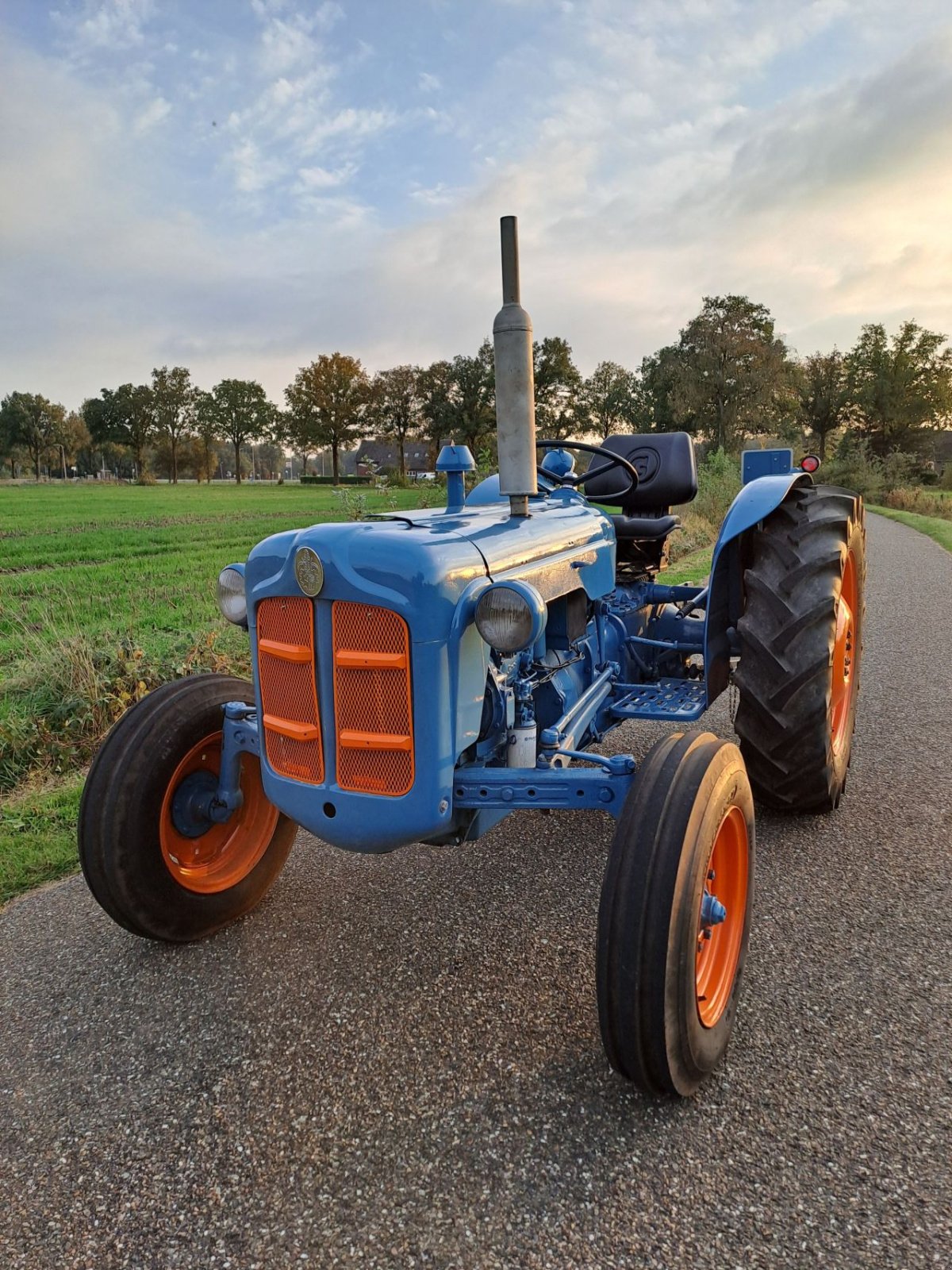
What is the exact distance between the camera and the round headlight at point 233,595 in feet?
8.18

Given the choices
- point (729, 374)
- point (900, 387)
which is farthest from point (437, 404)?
point (900, 387)

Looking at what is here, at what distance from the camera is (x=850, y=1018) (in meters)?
2.13

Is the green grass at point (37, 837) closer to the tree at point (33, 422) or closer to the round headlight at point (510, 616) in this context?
the round headlight at point (510, 616)

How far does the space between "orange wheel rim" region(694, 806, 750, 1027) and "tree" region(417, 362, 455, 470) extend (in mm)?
41297

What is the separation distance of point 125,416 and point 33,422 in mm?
9103

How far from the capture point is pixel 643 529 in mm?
4254

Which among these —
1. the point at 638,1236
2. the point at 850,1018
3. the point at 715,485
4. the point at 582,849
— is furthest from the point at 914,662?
the point at 715,485

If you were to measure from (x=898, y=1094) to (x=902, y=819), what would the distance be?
5.44 feet

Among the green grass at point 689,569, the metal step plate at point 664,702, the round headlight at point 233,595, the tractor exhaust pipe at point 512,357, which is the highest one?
the tractor exhaust pipe at point 512,357

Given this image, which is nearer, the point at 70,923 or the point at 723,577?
the point at 70,923

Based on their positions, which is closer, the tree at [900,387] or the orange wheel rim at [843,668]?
the orange wheel rim at [843,668]

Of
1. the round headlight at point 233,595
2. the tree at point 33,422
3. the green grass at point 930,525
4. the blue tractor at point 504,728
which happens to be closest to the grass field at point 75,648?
the blue tractor at point 504,728

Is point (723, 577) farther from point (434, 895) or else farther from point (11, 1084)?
point (11, 1084)

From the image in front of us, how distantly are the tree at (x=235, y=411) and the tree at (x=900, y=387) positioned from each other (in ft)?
147
